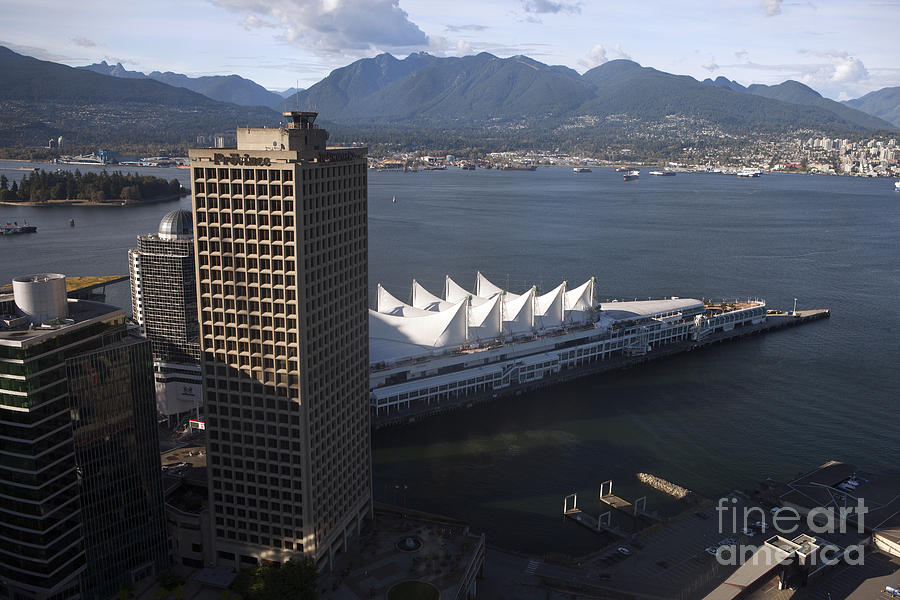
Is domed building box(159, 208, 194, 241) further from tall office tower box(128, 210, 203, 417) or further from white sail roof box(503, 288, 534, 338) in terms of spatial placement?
white sail roof box(503, 288, 534, 338)

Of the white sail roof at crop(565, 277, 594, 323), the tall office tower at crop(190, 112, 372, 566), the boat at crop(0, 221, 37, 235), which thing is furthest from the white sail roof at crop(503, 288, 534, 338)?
the boat at crop(0, 221, 37, 235)

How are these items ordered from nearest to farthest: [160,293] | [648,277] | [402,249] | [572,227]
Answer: [160,293] < [648,277] < [402,249] < [572,227]

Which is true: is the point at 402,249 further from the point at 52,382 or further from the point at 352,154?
the point at 52,382

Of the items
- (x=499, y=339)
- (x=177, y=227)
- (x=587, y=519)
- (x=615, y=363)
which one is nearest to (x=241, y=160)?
(x=177, y=227)

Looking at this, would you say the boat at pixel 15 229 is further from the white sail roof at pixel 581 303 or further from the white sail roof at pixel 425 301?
the white sail roof at pixel 581 303

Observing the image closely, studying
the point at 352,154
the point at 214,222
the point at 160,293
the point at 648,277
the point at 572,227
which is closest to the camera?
the point at 214,222

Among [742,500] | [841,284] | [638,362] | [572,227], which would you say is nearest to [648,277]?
[841,284]
